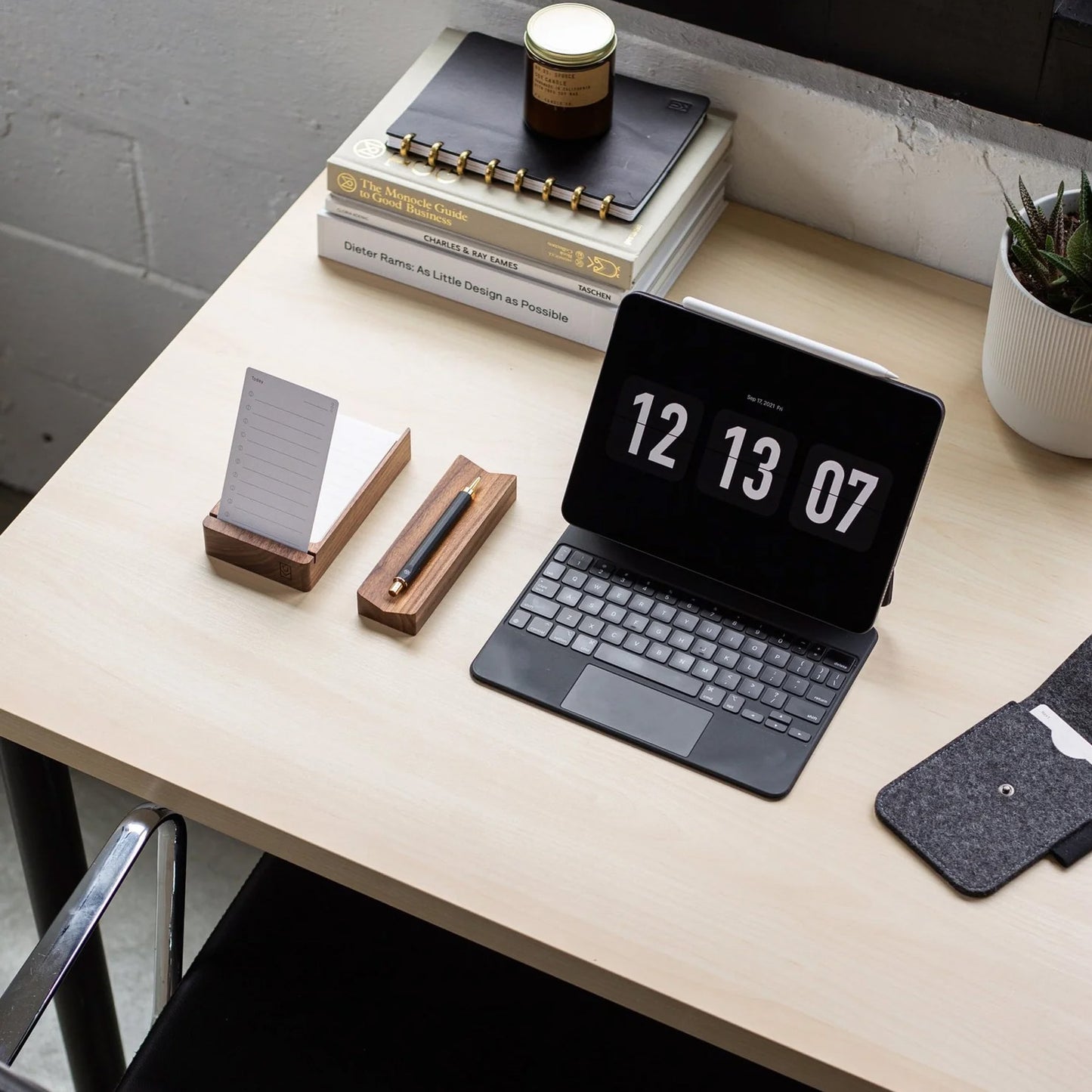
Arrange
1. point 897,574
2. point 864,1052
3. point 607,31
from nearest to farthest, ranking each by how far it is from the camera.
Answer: point 864,1052, point 897,574, point 607,31

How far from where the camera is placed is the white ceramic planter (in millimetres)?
1084

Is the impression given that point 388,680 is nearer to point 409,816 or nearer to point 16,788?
point 409,816

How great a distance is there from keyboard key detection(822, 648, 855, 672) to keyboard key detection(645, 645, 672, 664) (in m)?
0.11

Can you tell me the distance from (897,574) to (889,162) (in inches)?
15.8

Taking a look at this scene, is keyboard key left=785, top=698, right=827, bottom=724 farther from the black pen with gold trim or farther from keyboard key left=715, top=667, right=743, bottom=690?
the black pen with gold trim

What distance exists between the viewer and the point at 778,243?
52.4 inches

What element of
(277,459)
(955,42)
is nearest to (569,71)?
(955,42)

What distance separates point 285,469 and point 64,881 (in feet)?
1.46

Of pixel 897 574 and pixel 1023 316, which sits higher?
pixel 1023 316

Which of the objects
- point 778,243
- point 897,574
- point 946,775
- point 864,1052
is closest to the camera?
point 864,1052

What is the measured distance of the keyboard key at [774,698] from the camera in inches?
39.2

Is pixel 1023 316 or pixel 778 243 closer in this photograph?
pixel 1023 316

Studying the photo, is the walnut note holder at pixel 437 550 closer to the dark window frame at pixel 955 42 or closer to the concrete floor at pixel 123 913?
the dark window frame at pixel 955 42

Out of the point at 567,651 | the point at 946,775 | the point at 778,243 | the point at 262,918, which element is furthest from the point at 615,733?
the point at 778,243
